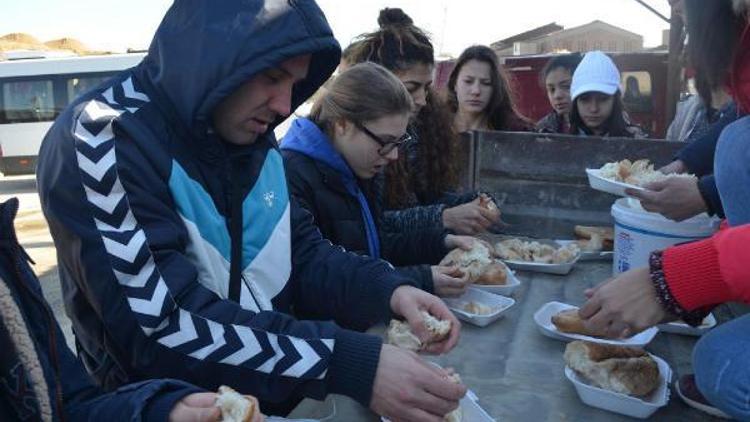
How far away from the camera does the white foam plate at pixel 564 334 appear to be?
1.92 metres

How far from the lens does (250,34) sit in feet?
4.86

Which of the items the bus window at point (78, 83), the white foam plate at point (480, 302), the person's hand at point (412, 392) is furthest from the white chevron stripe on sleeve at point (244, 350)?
the bus window at point (78, 83)

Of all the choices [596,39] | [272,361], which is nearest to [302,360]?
[272,361]

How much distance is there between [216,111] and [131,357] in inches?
24.1

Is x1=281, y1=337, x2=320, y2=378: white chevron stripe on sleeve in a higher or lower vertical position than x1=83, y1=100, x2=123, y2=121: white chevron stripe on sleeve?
lower

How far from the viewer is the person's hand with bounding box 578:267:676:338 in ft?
5.27

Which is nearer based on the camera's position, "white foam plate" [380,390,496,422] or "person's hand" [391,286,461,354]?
"white foam plate" [380,390,496,422]

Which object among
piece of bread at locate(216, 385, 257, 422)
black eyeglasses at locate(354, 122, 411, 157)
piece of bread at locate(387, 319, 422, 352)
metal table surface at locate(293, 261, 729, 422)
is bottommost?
metal table surface at locate(293, 261, 729, 422)

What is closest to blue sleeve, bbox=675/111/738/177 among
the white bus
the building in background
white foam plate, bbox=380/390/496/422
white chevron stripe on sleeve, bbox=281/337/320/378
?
white foam plate, bbox=380/390/496/422

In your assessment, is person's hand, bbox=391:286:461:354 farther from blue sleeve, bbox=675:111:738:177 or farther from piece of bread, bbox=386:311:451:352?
blue sleeve, bbox=675:111:738:177

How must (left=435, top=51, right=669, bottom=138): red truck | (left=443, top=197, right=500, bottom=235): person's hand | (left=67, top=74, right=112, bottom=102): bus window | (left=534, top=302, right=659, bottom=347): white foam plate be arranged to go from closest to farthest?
(left=534, top=302, right=659, bottom=347): white foam plate
(left=443, top=197, right=500, bottom=235): person's hand
(left=435, top=51, right=669, bottom=138): red truck
(left=67, top=74, right=112, bottom=102): bus window

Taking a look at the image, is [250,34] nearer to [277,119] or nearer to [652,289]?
[277,119]

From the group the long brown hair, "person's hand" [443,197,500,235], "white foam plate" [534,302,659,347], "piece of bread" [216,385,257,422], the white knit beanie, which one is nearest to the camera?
"piece of bread" [216,385,257,422]

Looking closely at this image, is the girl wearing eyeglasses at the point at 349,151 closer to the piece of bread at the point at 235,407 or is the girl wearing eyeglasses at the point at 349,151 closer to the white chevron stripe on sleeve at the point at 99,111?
the white chevron stripe on sleeve at the point at 99,111
